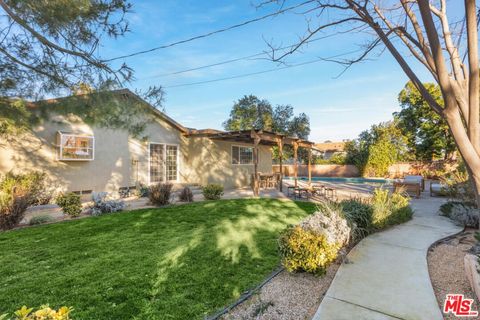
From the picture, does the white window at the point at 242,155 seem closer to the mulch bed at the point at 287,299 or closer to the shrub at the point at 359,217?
the shrub at the point at 359,217

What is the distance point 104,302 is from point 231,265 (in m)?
1.75

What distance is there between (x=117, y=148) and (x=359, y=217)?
9.79 m

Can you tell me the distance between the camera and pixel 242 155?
1639cm

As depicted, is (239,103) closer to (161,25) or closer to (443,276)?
(161,25)

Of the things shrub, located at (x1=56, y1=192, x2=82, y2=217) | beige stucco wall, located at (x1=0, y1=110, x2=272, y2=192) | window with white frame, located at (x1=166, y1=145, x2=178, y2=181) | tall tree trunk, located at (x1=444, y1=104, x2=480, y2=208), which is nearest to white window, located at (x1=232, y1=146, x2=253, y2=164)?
beige stucco wall, located at (x1=0, y1=110, x2=272, y2=192)

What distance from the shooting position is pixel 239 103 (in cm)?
2850

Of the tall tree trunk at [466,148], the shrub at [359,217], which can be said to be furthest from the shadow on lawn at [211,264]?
the tall tree trunk at [466,148]

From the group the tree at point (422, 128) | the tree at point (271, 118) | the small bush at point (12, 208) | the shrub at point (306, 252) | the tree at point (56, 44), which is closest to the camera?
the shrub at point (306, 252)

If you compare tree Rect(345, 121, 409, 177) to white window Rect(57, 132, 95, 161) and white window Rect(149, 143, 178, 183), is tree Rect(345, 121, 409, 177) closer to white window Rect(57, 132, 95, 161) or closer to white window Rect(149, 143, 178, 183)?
white window Rect(149, 143, 178, 183)

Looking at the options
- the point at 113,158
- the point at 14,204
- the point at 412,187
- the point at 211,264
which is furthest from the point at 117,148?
the point at 412,187

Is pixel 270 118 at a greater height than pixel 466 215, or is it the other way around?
pixel 270 118

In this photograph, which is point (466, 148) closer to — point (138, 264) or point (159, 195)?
point (138, 264)

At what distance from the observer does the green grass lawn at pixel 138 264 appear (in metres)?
2.96

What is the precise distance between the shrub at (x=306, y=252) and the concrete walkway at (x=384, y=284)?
27cm
